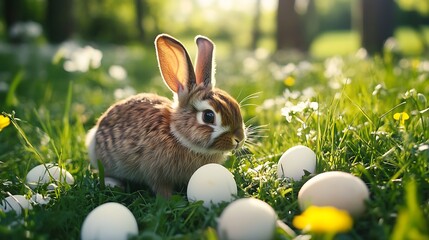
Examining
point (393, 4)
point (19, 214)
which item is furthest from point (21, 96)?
point (393, 4)

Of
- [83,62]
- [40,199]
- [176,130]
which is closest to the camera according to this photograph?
[40,199]

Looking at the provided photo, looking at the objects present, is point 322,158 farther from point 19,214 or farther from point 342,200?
point 19,214

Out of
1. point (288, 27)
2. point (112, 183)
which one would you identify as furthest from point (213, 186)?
point (288, 27)

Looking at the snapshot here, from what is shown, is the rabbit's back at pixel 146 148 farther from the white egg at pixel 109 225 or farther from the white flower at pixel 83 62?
the white flower at pixel 83 62

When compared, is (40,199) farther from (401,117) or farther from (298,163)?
(401,117)

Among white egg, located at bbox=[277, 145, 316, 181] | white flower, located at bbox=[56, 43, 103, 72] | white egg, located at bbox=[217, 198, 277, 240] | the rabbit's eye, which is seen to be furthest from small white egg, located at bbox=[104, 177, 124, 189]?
white flower, located at bbox=[56, 43, 103, 72]

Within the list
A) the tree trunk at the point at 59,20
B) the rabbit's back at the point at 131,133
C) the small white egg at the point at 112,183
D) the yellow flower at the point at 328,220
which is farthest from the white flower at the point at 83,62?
the tree trunk at the point at 59,20
